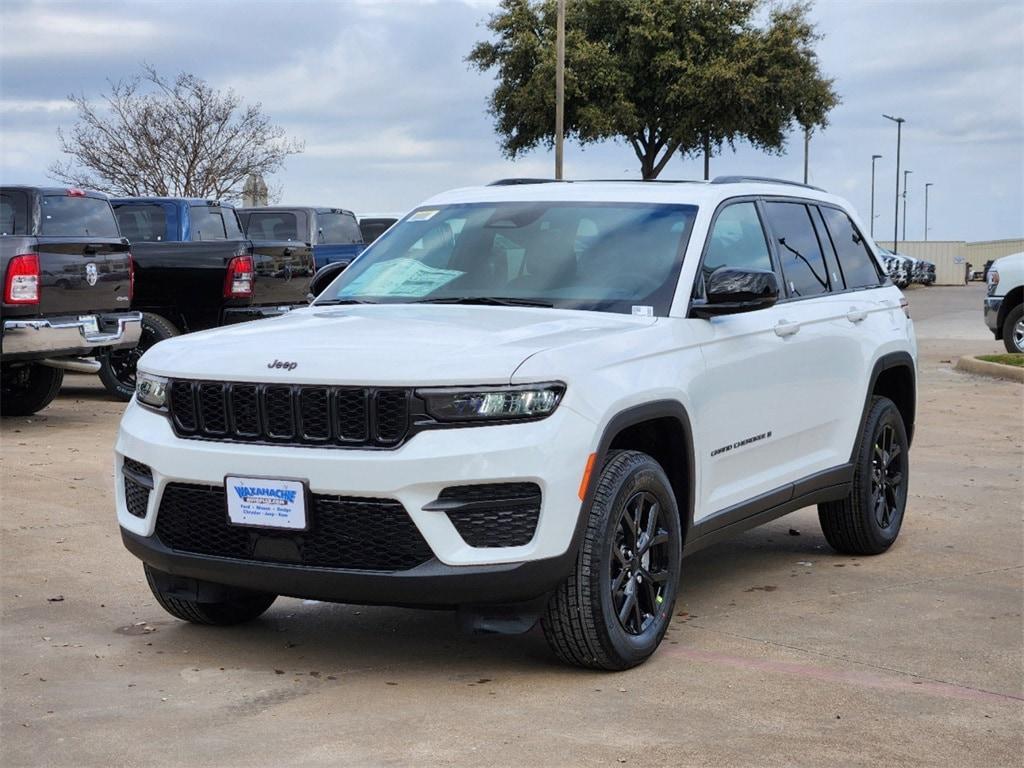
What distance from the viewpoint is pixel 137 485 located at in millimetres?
5539

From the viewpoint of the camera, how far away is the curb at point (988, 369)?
1722 centimetres

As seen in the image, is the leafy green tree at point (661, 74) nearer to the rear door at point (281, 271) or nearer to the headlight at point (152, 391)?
the rear door at point (281, 271)

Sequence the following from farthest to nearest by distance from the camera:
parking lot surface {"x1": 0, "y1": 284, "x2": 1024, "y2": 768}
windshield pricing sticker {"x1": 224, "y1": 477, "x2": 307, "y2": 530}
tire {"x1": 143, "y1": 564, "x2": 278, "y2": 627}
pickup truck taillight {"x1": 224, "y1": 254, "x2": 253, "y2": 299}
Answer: pickup truck taillight {"x1": 224, "y1": 254, "x2": 253, "y2": 299} < tire {"x1": 143, "y1": 564, "x2": 278, "y2": 627} < windshield pricing sticker {"x1": 224, "y1": 477, "x2": 307, "y2": 530} < parking lot surface {"x1": 0, "y1": 284, "x2": 1024, "y2": 768}

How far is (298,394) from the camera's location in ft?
16.6

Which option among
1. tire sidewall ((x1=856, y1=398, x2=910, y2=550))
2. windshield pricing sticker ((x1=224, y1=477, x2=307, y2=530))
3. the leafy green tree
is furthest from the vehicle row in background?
windshield pricing sticker ((x1=224, y1=477, x2=307, y2=530))

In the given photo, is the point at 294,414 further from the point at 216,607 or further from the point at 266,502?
the point at 216,607

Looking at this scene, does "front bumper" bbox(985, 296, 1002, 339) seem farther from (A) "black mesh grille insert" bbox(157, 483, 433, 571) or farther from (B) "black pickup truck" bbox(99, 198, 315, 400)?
(A) "black mesh grille insert" bbox(157, 483, 433, 571)

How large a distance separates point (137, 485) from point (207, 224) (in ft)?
37.9

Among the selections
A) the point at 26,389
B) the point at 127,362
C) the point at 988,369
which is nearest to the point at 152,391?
the point at 26,389

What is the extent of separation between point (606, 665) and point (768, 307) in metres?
1.85

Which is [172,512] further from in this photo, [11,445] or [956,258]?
[956,258]

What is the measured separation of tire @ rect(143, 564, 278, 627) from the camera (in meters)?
5.92

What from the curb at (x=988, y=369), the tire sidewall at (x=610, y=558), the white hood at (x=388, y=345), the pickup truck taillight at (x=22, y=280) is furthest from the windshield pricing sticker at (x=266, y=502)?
the curb at (x=988, y=369)

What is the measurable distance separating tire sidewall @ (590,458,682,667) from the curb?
40.9 feet
